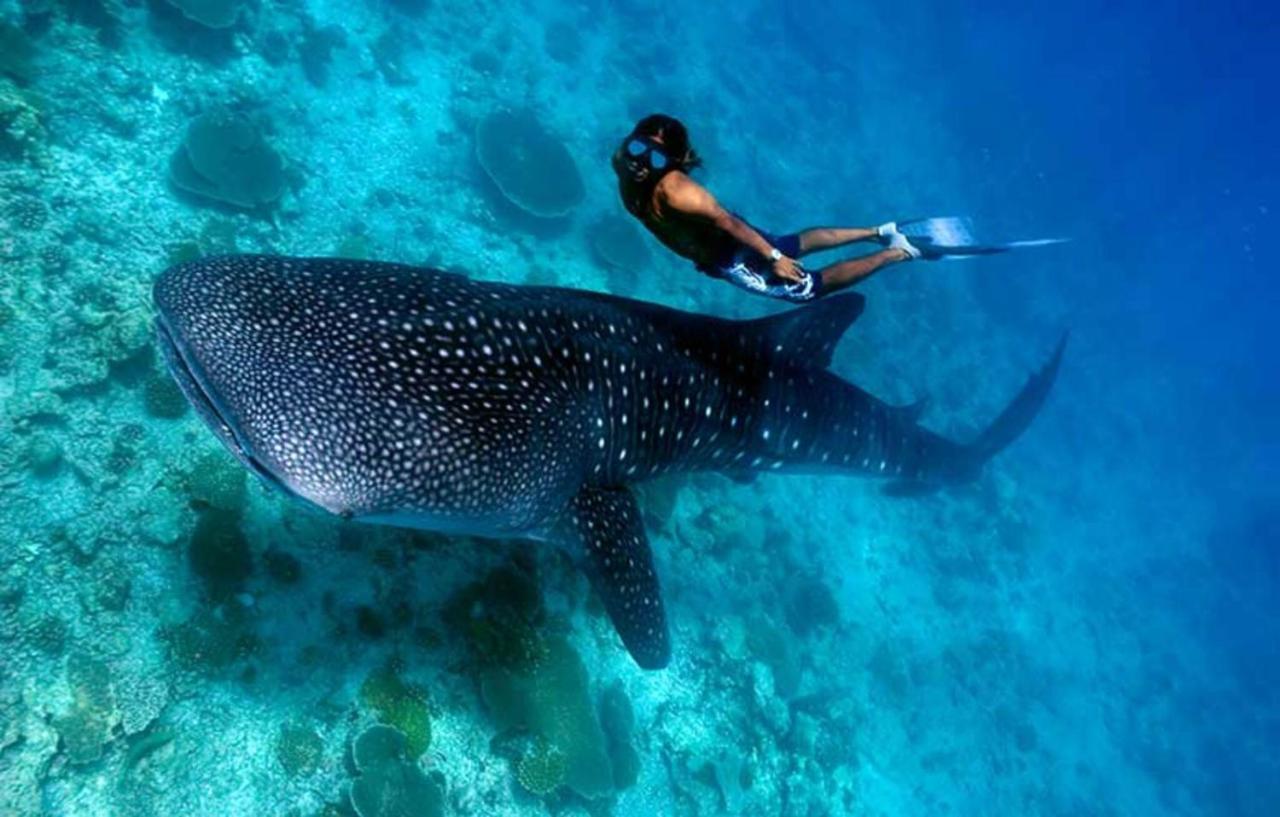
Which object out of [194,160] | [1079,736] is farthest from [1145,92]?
[194,160]

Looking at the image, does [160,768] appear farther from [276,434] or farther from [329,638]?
[276,434]

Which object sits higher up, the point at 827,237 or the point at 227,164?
the point at 827,237

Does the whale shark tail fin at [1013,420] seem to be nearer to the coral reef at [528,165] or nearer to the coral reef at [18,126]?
the coral reef at [528,165]

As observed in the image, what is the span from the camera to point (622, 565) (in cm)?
578

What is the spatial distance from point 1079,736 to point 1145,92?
268 ft

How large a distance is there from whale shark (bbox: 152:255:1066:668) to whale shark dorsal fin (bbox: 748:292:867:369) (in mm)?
18

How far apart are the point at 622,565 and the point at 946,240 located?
14.9 ft

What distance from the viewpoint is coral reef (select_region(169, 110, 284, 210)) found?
30.1 feet

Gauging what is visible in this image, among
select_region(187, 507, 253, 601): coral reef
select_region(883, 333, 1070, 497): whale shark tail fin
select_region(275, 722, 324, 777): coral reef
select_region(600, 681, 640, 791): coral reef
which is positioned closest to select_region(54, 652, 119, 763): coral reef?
select_region(187, 507, 253, 601): coral reef

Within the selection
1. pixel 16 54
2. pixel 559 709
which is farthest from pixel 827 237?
pixel 16 54

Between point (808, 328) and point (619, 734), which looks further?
point (619, 734)

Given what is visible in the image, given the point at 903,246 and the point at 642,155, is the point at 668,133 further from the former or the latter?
the point at 903,246

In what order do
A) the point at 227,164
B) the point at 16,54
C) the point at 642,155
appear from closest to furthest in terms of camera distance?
the point at 642,155, the point at 16,54, the point at 227,164

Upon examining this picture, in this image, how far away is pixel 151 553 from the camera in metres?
5.71
